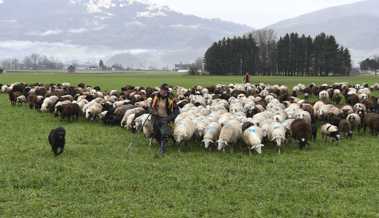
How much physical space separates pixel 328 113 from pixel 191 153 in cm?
922

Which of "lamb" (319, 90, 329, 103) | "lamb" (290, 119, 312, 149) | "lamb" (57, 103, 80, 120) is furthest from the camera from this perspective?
"lamb" (319, 90, 329, 103)

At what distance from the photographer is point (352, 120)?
21.4 meters

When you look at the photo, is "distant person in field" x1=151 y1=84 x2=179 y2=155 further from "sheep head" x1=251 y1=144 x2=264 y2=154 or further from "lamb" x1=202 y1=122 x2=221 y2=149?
"sheep head" x1=251 y1=144 x2=264 y2=154

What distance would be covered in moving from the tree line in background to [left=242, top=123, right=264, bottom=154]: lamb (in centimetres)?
8608

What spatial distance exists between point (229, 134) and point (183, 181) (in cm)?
412

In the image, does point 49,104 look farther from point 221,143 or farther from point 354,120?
point 354,120

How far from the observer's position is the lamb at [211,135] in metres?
16.7

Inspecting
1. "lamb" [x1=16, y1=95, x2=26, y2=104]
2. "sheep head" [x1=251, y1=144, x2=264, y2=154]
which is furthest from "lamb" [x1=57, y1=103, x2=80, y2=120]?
"sheep head" [x1=251, y1=144, x2=264, y2=154]

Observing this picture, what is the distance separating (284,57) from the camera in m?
103

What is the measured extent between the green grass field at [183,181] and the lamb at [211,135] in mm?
395

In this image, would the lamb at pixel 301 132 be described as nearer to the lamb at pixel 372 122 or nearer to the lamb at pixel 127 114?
the lamb at pixel 372 122

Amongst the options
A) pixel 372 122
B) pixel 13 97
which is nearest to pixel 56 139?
pixel 372 122

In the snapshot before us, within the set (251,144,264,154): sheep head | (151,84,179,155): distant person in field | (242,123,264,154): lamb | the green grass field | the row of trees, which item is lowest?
the green grass field

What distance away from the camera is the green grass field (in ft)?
34.5
